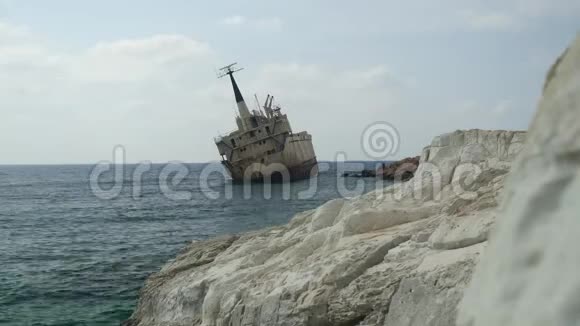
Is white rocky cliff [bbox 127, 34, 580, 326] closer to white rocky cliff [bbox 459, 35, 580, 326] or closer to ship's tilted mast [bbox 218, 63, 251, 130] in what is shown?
white rocky cliff [bbox 459, 35, 580, 326]

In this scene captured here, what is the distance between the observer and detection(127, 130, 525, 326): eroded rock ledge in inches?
268

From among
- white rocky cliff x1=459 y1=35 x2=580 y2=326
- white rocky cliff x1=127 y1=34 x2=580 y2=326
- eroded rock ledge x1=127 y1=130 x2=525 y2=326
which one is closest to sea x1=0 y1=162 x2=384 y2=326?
white rocky cliff x1=127 y1=34 x2=580 y2=326

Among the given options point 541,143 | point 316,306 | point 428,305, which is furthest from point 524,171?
point 316,306

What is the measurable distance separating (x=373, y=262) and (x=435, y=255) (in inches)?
47.0

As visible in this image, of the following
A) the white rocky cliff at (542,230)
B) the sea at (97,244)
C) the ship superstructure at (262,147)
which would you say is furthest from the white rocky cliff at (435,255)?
the ship superstructure at (262,147)

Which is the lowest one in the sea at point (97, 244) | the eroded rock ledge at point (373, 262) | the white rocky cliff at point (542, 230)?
the sea at point (97, 244)

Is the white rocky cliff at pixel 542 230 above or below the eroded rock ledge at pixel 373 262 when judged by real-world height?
above

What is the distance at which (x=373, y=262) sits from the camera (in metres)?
8.13

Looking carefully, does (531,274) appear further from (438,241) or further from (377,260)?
(377,260)

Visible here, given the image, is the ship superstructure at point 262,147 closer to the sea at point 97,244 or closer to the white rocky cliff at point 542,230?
the sea at point 97,244

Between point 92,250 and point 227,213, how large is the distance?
16339 mm

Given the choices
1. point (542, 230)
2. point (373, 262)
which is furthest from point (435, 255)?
point (542, 230)

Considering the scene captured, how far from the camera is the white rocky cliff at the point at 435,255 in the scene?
82.4 inches

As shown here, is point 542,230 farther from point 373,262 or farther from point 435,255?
point 373,262
